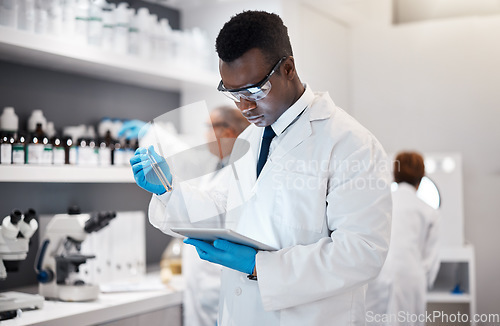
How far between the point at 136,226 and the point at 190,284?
45 centimetres

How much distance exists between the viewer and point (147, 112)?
314cm

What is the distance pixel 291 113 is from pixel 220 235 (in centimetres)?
41

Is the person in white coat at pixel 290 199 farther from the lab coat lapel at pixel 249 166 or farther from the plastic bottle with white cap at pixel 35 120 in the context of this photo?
the plastic bottle with white cap at pixel 35 120

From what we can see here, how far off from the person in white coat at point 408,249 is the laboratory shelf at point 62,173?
1332 mm

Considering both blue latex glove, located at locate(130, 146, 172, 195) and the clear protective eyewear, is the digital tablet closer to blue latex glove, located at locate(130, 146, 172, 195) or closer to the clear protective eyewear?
blue latex glove, located at locate(130, 146, 172, 195)

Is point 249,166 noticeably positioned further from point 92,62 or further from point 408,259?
point 408,259

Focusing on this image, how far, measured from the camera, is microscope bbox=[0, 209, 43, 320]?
187 centimetres

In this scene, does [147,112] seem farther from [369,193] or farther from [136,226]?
→ [369,193]

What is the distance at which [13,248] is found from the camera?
1892 millimetres

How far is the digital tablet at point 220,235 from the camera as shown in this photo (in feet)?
4.30

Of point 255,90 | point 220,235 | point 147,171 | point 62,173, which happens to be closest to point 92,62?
point 62,173

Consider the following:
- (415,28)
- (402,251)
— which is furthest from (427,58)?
(402,251)

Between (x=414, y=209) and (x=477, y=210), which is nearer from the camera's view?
(x=477, y=210)

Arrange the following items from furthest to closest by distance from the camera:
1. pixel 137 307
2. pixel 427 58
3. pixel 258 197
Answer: pixel 427 58 → pixel 137 307 → pixel 258 197
